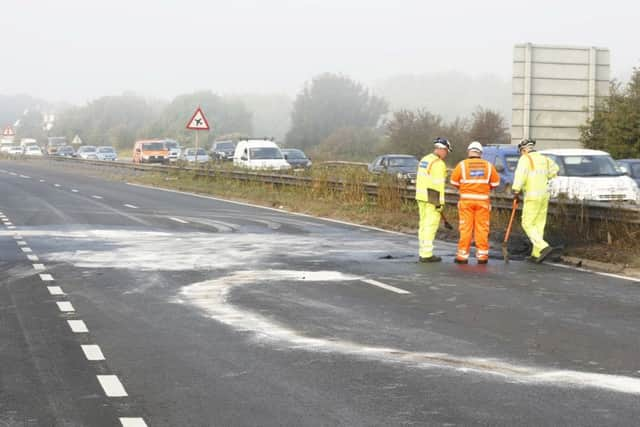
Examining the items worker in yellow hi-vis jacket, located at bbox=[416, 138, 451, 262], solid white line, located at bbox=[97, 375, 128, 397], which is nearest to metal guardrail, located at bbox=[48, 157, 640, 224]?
worker in yellow hi-vis jacket, located at bbox=[416, 138, 451, 262]

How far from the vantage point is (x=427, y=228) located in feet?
53.4

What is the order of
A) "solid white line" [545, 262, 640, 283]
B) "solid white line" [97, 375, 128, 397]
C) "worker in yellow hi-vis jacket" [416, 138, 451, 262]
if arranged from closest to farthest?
"solid white line" [97, 375, 128, 397] < "solid white line" [545, 262, 640, 283] < "worker in yellow hi-vis jacket" [416, 138, 451, 262]

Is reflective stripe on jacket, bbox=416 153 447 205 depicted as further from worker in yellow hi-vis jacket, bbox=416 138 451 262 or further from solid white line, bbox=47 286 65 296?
solid white line, bbox=47 286 65 296

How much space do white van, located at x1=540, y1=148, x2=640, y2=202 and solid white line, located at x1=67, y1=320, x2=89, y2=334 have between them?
12.4 meters

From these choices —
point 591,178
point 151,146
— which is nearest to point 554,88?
point 591,178

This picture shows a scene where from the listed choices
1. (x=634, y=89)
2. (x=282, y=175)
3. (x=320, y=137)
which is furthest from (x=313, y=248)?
(x=320, y=137)

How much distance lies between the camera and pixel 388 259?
54.3ft

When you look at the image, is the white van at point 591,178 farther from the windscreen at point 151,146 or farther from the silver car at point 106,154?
the silver car at point 106,154

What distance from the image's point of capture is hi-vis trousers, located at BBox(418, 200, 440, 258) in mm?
16125

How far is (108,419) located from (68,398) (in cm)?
65

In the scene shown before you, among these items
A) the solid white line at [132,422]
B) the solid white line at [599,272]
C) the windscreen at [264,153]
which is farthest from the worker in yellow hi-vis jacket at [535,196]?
the windscreen at [264,153]

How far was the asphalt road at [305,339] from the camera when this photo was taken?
7078 millimetres

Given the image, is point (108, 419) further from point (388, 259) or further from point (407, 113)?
point (407, 113)

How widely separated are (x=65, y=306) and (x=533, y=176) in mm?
7540
